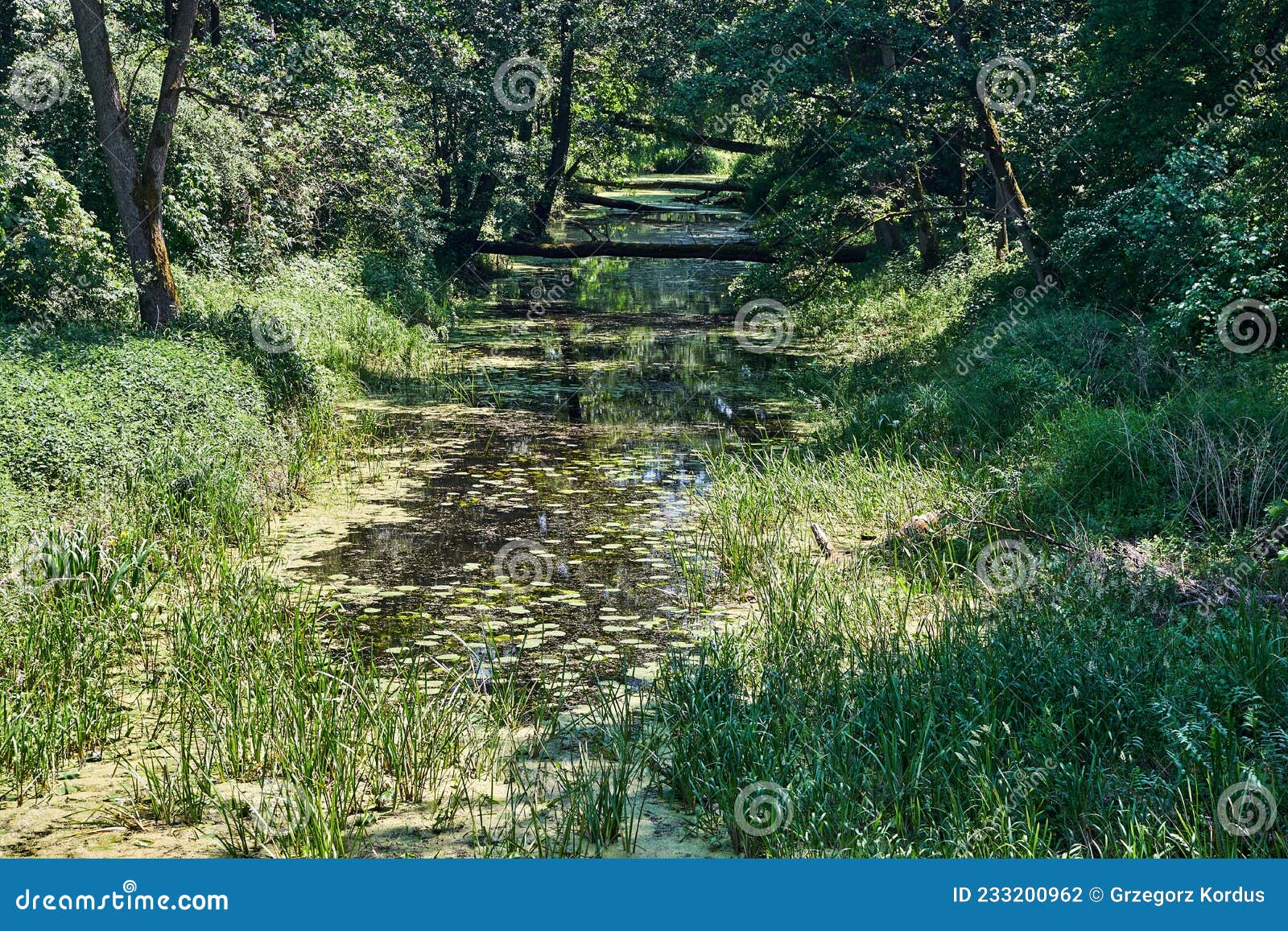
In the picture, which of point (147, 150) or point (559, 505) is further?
point (147, 150)

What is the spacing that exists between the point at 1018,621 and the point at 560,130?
23621 mm

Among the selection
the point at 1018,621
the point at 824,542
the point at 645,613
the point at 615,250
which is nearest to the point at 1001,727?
the point at 1018,621

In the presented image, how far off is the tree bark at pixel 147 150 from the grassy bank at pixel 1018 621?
21.9ft

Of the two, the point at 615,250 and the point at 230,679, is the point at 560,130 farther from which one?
the point at 230,679

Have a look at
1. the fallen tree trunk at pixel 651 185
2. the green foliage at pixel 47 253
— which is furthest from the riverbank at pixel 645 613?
the fallen tree trunk at pixel 651 185

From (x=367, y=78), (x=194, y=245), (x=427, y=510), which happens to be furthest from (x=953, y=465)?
(x=367, y=78)

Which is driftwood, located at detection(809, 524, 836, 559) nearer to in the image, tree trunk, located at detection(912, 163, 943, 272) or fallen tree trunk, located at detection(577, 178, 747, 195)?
tree trunk, located at detection(912, 163, 943, 272)

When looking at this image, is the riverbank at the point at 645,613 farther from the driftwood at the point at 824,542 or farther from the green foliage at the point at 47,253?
the green foliage at the point at 47,253

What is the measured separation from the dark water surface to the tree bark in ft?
9.55

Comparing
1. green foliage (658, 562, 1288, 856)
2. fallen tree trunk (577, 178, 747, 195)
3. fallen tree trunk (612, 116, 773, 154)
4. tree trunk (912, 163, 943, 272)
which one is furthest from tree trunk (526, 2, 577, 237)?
green foliage (658, 562, 1288, 856)

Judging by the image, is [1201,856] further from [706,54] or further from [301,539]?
[706,54]

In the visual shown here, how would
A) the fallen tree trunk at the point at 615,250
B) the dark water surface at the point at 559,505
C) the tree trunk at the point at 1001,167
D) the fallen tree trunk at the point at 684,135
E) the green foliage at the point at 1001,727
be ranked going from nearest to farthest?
1. the green foliage at the point at 1001,727
2. the dark water surface at the point at 559,505
3. the tree trunk at the point at 1001,167
4. the fallen tree trunk at the point at 615,250
5. the fallen tree trunk at the point at 684,135

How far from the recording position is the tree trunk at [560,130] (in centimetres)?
2666

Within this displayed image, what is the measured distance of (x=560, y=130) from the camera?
27.4 meters
